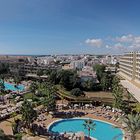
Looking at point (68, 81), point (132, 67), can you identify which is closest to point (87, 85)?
point (68, 81)

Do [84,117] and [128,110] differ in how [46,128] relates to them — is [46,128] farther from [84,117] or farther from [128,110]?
[128,110]

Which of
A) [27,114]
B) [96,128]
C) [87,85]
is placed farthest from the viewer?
[87,85]

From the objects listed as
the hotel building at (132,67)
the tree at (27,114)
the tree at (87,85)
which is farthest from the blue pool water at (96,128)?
the hotel building at (132,67)

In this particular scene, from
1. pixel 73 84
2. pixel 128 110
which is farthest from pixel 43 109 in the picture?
pixel 73 84

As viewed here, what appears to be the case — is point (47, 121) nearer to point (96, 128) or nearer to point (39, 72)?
point (96, 128)

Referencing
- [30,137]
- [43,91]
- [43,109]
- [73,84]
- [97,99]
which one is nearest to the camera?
[30,137]

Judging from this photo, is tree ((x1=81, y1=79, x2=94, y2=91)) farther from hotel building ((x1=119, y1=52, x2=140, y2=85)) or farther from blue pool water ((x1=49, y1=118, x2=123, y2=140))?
blue pool water ((x1=49, y1=118, x2=123, y2=140))

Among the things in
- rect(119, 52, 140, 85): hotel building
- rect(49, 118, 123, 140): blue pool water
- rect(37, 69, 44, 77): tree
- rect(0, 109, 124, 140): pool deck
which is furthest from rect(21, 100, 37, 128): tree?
rect(37, 69, 44, 77): tree

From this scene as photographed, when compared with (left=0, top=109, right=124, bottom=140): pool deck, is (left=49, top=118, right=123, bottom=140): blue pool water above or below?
below

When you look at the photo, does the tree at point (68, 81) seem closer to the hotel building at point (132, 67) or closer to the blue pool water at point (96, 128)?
the hotel building at point (132, 67)
